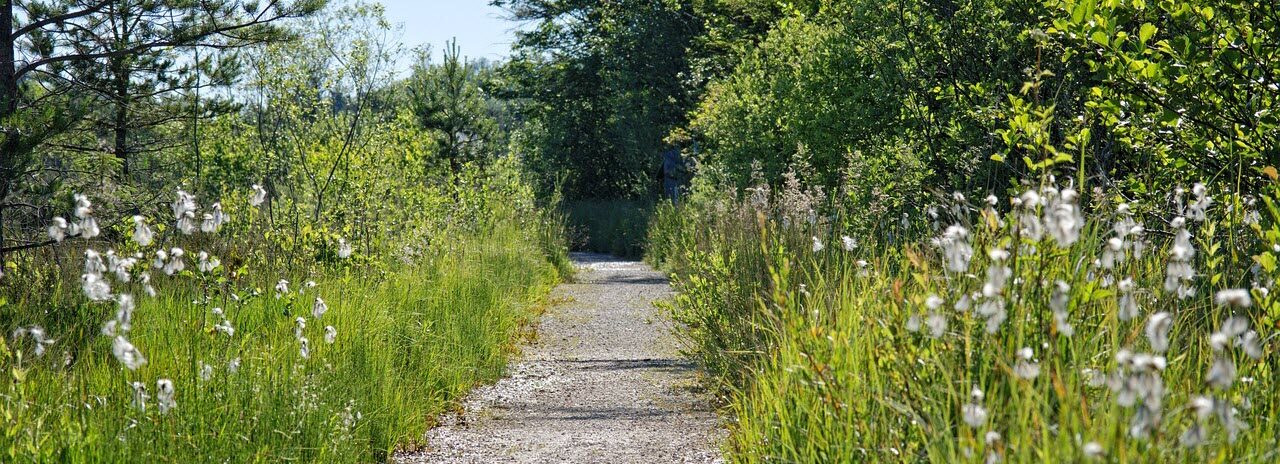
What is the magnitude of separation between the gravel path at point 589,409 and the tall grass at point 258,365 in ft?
0.69

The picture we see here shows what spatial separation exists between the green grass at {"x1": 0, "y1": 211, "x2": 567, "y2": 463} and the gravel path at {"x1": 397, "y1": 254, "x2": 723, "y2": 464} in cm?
21

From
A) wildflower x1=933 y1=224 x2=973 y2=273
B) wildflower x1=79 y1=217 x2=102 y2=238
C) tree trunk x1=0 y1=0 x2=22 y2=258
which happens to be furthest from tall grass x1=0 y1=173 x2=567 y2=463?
wildflower x1=933 y1=224 x2=973 y2=273

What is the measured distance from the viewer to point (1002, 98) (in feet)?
22.2

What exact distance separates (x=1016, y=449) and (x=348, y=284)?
4893mm

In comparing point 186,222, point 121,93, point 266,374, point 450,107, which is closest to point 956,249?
point 186,222

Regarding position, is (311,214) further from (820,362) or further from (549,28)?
(549,28)

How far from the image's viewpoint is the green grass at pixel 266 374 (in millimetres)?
3445

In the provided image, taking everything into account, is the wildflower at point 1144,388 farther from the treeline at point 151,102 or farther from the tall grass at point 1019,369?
the treeline at point 151,102

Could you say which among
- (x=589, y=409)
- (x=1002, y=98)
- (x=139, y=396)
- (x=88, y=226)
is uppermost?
(x=1002, y=98)

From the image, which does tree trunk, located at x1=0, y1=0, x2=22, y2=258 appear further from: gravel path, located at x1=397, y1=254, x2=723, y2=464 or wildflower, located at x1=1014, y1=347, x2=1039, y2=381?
wildflower, located at x1=1014, y1=347, x2=1039, y2=381

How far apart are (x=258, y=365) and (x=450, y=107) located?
2249 cm

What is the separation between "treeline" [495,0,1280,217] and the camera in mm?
4191

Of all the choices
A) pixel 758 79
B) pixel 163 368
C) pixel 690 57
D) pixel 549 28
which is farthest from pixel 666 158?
pixel 163 368

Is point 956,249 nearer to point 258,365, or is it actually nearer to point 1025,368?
point 1025,368
